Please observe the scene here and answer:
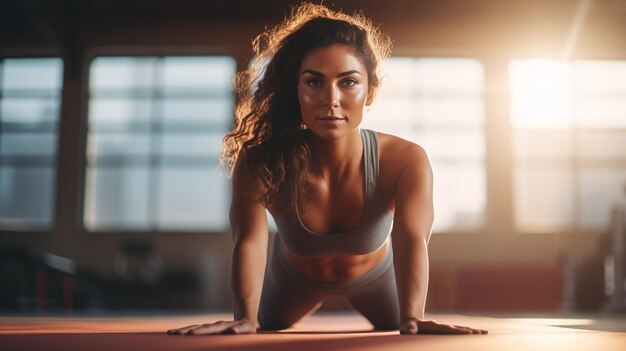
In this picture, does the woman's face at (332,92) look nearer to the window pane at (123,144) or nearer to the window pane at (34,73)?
the window pane at (123,144)

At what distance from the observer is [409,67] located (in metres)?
8.72

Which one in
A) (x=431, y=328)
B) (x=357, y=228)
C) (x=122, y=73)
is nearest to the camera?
(x=431, y=328)

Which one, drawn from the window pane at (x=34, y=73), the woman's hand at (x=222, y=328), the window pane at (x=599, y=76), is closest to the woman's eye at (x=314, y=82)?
the woman's hand at (x=222, y=328)

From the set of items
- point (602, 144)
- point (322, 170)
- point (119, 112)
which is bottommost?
point (322, 170)

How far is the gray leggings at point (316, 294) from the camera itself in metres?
2.16

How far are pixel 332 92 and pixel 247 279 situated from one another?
0.50m

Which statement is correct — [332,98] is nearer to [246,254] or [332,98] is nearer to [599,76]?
[246,254]

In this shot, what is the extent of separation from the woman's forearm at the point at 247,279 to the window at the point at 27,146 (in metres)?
7.50

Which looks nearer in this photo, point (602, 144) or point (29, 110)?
point (602, 144)

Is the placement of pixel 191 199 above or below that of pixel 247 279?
above

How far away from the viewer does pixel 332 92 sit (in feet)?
5.31

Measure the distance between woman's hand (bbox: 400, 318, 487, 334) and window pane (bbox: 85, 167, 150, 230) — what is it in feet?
23.9

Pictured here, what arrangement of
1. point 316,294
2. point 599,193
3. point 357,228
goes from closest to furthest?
point 357,228, point 316,294, point 599,193

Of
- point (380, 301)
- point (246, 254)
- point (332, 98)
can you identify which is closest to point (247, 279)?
point (246, 254)
